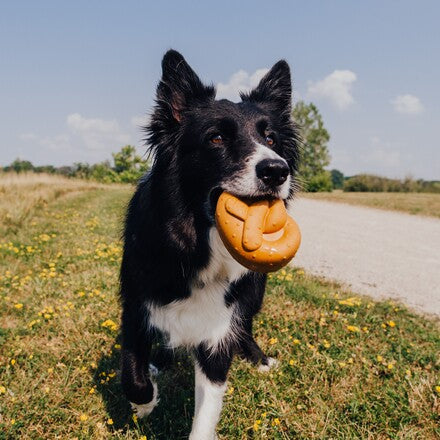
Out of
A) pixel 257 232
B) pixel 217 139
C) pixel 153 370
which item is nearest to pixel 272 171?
pixel 257 232

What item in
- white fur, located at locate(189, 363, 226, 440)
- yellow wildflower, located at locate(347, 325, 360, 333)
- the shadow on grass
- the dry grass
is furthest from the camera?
the dry grass

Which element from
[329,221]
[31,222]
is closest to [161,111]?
[31,222]

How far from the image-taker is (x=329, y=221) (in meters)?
12.4

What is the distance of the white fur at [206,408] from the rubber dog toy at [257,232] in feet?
3.02

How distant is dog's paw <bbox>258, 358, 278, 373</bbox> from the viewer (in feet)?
11.2

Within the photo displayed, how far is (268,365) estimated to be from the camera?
3.47 m

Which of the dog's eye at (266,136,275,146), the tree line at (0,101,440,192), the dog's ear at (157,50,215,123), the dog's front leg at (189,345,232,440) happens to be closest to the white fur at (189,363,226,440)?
the dog's front leg at (189,345,232,440)

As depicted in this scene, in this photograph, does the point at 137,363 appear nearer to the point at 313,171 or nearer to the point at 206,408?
the point at 206,408

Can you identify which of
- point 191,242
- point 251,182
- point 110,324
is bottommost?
point 110,324

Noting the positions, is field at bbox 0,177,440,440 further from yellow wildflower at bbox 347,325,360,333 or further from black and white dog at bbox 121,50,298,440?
black and white dog at bbox 121,50,298,440

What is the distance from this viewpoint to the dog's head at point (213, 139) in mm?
2291

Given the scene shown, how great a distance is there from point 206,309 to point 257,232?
78cm

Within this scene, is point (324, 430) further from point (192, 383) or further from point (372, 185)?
point (372, 185)

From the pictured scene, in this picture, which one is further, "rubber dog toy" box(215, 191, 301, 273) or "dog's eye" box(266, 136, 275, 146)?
"dog's eye" box(266, 136, 275, 146)
